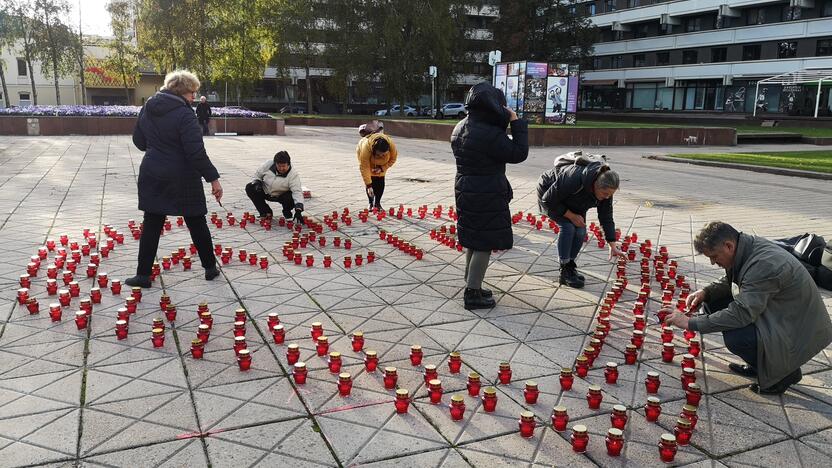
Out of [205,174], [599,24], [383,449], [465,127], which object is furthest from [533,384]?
[599,24]

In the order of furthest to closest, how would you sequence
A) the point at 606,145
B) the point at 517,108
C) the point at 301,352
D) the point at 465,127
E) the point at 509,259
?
the point at 517,108
the point at 606,145
the point at 509,259
the point at 465,127
the point at 301,352

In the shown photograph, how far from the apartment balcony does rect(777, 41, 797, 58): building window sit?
0.60 metres

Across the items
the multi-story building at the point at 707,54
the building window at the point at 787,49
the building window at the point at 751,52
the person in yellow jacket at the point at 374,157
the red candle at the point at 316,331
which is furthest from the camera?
the building window at the point at 751,52

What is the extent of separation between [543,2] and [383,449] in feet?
182

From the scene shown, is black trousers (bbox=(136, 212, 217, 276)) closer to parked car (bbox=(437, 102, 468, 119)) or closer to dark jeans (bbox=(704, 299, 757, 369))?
dark jeans (bbox=(704, 299, 757, 369))

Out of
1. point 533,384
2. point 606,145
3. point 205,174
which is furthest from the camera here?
point 606,145

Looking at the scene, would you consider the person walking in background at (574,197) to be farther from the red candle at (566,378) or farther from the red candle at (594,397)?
the red candle at (594,397)

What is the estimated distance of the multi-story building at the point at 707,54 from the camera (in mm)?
46000

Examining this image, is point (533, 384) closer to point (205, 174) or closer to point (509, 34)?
point (205, 174)

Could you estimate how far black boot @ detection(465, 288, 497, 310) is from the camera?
5836mm

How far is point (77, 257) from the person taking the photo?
7090 millimetres

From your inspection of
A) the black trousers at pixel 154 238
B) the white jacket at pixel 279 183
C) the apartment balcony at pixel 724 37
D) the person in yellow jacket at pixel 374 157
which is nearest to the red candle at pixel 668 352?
the black trousers at pixel 154 238

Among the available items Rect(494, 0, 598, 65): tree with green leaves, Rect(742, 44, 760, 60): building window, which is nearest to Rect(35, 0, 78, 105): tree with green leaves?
Rect(494, 0, 598, 65): tree with green leaves

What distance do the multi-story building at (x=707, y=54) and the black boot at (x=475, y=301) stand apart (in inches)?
1850
